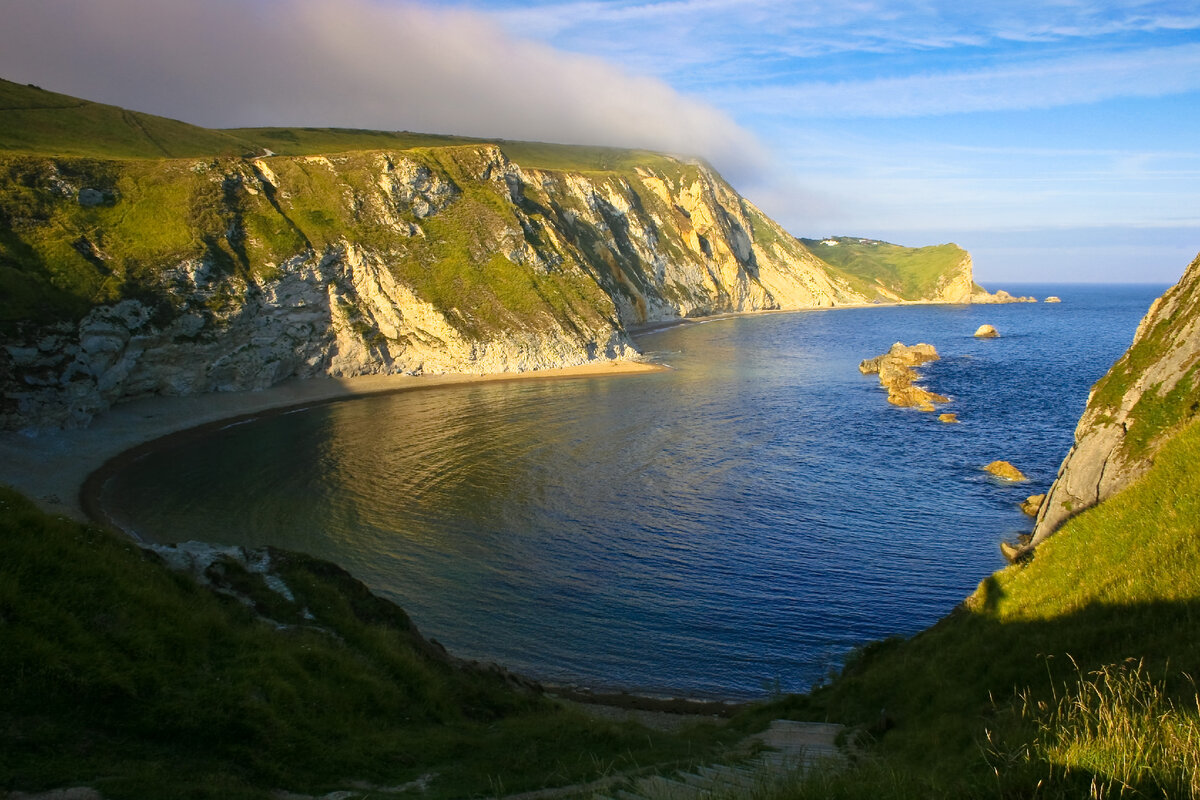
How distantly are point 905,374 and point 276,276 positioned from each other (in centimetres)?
6866

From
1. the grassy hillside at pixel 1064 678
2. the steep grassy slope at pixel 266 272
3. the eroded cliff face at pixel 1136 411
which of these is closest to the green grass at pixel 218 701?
the grassy hillside at pixel 1064 678

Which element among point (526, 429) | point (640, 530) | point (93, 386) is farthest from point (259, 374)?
point (640, 530)

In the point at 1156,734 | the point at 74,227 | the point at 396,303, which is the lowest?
the point at 1156,734

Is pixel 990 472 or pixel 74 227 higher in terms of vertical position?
pixel 74 227

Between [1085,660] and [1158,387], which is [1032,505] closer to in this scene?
[1158,387]

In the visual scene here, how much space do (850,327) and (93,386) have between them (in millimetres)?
136989

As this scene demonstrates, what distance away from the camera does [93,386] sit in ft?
179

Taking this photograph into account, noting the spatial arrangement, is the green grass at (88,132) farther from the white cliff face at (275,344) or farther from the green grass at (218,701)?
the green grass at (218,701)

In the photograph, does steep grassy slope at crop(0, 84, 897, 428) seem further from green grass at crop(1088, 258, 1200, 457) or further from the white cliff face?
green grass at crop(1088, 258, 1200, 457)

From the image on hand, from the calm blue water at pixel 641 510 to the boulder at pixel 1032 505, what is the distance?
28.1 inches

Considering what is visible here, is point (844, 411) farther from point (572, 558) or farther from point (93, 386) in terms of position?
point (93, 386)

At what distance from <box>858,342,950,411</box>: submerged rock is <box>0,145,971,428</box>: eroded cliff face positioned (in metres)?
33.3

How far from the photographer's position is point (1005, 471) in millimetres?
42969

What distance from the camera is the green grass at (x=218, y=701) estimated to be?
9523 mm
